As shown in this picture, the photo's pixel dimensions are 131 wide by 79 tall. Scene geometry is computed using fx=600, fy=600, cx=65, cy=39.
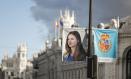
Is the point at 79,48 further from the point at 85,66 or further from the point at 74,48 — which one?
the point at 85,66

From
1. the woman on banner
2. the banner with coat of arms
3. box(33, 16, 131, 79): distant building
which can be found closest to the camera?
the banner with coat of arms

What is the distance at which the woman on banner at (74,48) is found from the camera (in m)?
47.3

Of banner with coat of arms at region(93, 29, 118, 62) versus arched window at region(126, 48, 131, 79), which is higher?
banner with coat of arms at region(93, 29, 118, 62)

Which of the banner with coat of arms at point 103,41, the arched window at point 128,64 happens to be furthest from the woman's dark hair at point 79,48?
the arched window at point 128,64

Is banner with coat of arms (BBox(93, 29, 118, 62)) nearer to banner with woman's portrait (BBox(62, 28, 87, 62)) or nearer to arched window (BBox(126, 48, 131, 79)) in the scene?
banner with woman's portrait (BBox(62, 28, 87, 62))

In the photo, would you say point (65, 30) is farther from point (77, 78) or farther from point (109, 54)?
point (77, 78)

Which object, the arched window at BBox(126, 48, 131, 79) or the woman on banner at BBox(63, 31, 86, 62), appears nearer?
the woman on banner at BBox(63, 31, 86, 62)

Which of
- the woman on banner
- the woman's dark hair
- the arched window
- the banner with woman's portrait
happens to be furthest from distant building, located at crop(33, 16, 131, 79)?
the woman's dark hair

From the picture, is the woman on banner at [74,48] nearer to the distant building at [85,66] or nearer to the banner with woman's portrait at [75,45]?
the banner with woman's portrait at [75,45]

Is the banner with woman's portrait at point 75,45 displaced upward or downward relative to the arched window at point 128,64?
upward

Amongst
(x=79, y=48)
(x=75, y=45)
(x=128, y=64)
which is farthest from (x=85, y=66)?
(x=75, y=45)

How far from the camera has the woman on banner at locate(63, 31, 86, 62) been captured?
47256 mm

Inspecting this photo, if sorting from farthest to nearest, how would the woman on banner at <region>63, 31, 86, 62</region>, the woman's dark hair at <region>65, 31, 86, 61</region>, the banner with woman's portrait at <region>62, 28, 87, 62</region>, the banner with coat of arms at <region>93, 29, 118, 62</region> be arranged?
the woman's dark hair at <region>65, 31, 86, 61</region>, the banner with woman's portrait at <region>62, 28, 87, 62</region>, the woman on banner at <region>63, 31, 86, 62</region>, the banner with coat of arms at <region>93, 29, 118, 62</region>

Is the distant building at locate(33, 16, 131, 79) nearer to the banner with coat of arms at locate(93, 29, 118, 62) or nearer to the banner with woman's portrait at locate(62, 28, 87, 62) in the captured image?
the banner with coat of arms at locate(93, 29, 118, 62)
